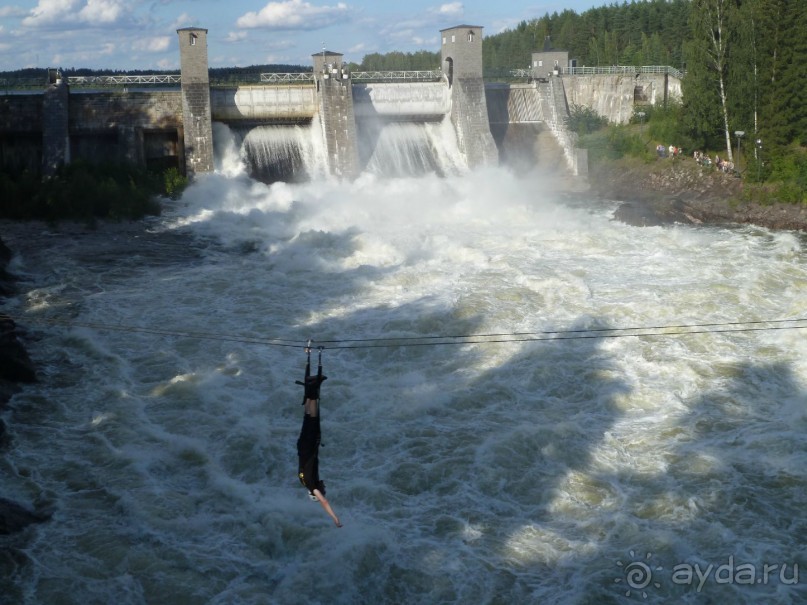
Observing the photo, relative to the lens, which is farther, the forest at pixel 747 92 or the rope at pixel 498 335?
the forest at pixel 747 92

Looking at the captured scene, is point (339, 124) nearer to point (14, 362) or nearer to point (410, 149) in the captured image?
point (410, 149)

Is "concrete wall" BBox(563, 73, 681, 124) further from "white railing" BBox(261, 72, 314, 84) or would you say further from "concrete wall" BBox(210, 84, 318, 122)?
"concrete wall" BBox(210, 84, 318, 122)

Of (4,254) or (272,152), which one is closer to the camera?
(4,254)

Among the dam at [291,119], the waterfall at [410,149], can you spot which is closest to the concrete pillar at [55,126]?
the dam at [291,119]

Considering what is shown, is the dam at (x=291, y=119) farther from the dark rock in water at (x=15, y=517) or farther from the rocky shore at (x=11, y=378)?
the dark rock in water at (x=15, y=517)

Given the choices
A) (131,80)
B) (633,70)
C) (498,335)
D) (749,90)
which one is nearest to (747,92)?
(749,90)

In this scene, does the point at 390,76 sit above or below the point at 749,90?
above
